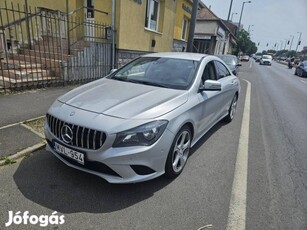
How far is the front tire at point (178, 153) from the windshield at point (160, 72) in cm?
72

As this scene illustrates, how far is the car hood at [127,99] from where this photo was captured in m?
2.81

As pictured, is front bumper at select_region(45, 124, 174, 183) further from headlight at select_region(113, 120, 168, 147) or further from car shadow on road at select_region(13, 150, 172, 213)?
car shadow on road at select_region(13, 150, 172, 213)

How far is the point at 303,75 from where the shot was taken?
2355cm

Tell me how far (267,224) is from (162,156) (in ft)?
4.26

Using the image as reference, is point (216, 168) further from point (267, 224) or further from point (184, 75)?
point (184, 75)

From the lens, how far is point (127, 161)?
261cm

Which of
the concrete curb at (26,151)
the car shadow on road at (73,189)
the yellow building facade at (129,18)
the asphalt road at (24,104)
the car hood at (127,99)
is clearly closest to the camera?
the car shadow on road at (73,189)

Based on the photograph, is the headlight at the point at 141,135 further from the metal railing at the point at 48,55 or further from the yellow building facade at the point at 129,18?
the yellow building facade at the point at 129,18

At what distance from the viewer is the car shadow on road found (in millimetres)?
2662

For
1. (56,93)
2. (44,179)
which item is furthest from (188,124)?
(56,93)

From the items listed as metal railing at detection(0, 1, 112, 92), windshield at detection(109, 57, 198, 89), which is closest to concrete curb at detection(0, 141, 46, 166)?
windshield at detection(109, 57, 198, 89)

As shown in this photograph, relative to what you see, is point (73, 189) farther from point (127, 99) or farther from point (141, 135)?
point (127, 99)

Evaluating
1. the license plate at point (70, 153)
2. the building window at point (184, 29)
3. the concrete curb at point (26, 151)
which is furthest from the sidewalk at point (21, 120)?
the building window at point (184, 29)

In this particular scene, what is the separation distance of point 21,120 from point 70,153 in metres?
2.47
